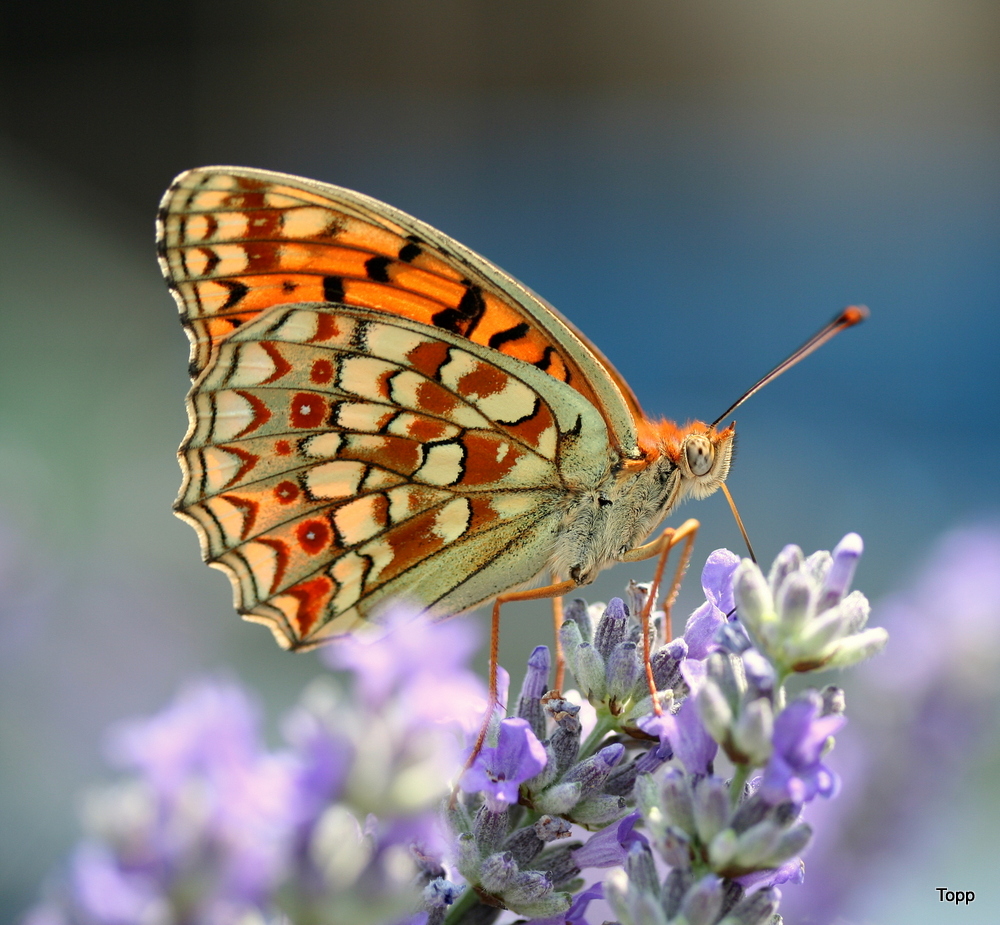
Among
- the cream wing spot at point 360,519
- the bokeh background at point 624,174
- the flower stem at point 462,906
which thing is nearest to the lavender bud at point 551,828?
the flower stem at point 462,906

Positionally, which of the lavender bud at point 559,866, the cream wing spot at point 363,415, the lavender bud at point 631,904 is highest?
the cream wing spot at point 363,415

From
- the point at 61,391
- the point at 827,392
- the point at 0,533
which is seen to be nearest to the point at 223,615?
the point at 0,533

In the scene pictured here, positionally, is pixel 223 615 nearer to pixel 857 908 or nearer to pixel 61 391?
pixel 61 391

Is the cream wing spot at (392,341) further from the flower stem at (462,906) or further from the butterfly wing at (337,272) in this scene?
the flower stem at (462,906)

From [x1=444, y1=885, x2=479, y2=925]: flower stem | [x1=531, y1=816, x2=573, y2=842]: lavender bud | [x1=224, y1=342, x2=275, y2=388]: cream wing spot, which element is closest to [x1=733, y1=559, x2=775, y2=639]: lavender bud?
[x1=531, y1=816, x2=573, y2=842]: lavender bud

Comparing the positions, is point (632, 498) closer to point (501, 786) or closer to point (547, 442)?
→ point (547, 442)
